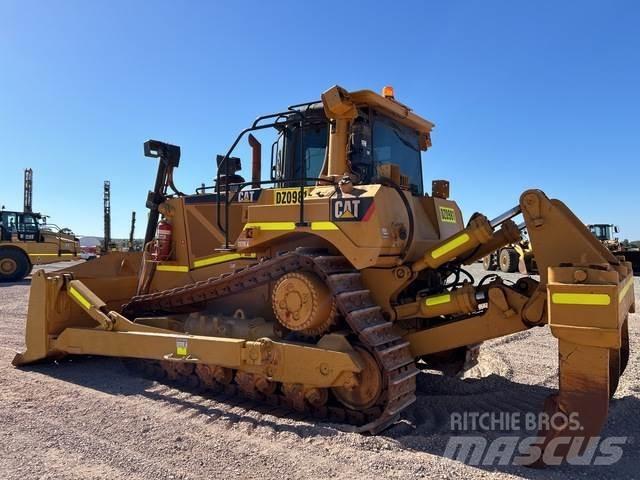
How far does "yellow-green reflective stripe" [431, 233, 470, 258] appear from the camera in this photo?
15.1 ft

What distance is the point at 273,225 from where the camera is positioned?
5320 mm

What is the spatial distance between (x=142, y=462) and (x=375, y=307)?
232cm

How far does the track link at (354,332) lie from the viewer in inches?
174

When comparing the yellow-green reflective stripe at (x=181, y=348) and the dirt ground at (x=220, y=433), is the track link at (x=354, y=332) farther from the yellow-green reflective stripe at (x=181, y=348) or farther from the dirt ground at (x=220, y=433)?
the yellow-green reflective stripe at (x=181, y=348)

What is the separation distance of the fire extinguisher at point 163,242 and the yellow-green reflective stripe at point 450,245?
3.55m

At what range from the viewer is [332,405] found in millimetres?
4859

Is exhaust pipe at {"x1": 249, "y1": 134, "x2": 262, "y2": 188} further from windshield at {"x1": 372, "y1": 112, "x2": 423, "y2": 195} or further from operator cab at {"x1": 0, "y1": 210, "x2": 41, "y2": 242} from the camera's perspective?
operator cab at {"x1": 0, "y1": 210, "x2": 41, "y2": 242}

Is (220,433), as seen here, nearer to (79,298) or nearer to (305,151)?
(305,151)

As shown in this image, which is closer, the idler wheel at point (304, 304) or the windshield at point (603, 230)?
the idler wheel at point (304, 304)

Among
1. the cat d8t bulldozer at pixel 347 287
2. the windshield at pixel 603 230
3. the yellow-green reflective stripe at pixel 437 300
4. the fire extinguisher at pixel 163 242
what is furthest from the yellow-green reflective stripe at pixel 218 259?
the windshield at pixel 603 230

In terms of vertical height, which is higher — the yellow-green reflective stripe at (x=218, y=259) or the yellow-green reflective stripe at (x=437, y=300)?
the yellow-green reflective stripe at (x=218, y=259)

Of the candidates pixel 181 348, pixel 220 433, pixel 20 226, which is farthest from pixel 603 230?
pixel 20 226

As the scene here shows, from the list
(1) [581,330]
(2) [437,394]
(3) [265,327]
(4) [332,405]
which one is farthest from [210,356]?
(1) [581,330]

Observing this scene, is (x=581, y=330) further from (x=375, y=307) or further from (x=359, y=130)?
→ (x=359, y=130)
